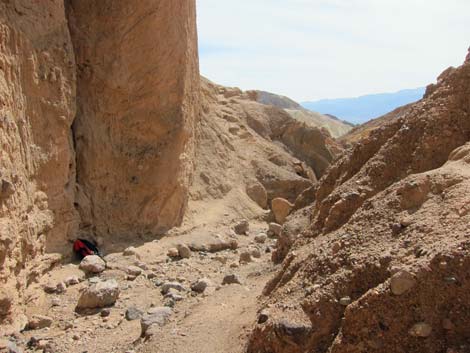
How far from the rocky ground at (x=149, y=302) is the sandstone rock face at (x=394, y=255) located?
0.71 metres

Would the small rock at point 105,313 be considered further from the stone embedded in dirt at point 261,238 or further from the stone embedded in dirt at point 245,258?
the stone embedded in dirt at point 261,238

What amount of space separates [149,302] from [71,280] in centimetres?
113

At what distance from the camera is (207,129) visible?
41.5ft

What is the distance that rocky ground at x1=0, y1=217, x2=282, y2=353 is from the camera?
4727mm

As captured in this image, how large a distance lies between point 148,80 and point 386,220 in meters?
6.33

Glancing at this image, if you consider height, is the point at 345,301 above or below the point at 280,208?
above

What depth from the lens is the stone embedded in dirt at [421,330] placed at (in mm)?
2957

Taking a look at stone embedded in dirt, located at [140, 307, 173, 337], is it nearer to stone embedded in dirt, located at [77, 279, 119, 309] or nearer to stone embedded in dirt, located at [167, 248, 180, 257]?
stone embedded in dirt, located at [77, 279, 119, 309]

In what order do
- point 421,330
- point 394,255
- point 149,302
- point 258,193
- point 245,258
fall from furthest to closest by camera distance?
point 258,193, point 245,258, point 149,302, point 394,255, point 421,330

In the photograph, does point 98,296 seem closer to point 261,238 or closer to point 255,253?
point 255,253

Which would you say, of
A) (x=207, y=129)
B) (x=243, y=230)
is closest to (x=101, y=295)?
(x=243, y=230)

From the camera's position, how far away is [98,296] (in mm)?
6086

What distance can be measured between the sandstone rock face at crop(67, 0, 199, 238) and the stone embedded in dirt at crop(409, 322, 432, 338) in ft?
20.1

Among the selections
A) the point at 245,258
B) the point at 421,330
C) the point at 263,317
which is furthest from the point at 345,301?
the point at 245,258
